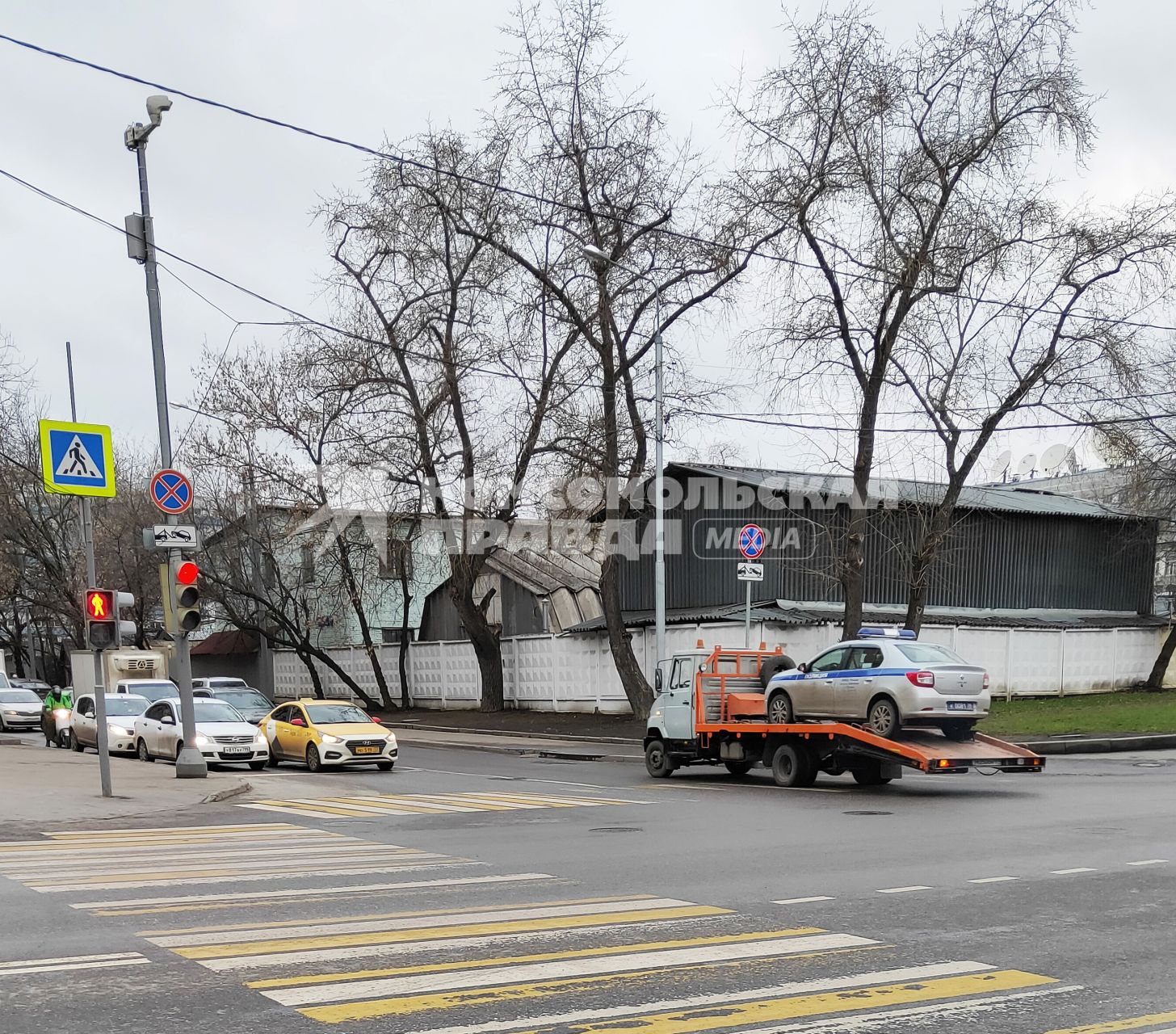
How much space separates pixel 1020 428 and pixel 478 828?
19.7 m

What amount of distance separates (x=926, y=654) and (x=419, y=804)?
746 cm

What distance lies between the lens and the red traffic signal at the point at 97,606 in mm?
17688

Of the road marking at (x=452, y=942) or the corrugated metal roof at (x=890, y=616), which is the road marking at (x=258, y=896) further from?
the corrugated metal roof at (x=890, y=616)

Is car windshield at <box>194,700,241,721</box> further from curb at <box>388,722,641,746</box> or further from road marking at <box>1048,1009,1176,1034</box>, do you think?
road marking at <box>1048,1009,1176,1034</box>

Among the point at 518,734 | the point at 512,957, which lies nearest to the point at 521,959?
the point at 512,957

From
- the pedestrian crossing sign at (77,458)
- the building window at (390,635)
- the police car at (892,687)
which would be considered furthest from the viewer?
the building window at (390,635)

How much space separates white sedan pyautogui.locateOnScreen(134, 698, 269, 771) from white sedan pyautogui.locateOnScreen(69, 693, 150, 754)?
53 centimetres

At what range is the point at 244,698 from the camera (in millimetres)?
32188

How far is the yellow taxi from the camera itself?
24594 millimetres

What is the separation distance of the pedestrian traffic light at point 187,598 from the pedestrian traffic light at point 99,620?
2037mm

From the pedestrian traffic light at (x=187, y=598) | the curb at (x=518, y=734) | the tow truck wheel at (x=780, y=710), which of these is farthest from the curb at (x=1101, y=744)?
the pedestrian traffic light at (x=187, y=598)

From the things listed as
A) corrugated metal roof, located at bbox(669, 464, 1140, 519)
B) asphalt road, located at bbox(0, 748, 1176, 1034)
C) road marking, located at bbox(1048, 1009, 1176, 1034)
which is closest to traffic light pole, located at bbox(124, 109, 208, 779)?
asphalt road, located at bbox(0, 748, 1176, 1034)

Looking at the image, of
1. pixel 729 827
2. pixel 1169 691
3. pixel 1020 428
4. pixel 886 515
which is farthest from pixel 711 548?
pixel 729 827

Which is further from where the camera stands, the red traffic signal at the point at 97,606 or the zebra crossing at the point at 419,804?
the red traffic signal at the point at 97,606
